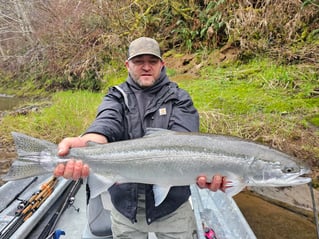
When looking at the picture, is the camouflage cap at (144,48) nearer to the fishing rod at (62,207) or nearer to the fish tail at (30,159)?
the fish tail at (30,159)

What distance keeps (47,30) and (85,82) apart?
4.97m

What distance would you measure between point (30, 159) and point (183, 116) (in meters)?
1.29

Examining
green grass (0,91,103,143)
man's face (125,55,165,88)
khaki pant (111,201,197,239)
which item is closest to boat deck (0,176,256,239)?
khaki pant (111,201,197,239)

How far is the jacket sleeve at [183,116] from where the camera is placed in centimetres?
276

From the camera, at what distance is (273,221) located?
16.7 feet

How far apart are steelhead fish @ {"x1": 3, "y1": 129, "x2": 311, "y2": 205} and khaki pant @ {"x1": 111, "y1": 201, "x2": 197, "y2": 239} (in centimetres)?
47

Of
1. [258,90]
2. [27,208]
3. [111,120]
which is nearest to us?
[111,120]

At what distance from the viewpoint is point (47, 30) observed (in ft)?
58.2

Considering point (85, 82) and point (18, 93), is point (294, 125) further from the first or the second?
point (18, 93)

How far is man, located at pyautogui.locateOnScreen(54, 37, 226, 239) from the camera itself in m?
2.72

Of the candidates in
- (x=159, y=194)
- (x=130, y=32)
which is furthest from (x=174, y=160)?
(x=130, y=32)

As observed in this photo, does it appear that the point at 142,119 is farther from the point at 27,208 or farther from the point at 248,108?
the point at 248,108

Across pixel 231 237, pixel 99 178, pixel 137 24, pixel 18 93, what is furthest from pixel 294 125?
pixel 18 93

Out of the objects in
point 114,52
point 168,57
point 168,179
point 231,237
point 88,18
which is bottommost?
point 231,237
